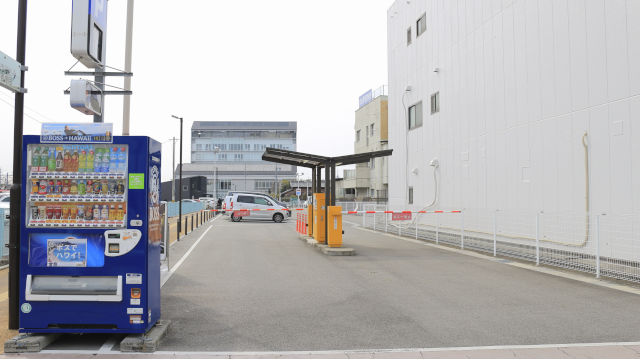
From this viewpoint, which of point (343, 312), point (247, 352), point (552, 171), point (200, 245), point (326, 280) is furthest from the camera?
point (200, 245)

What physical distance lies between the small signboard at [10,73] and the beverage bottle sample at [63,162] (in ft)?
3.00

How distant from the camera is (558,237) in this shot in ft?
38.3

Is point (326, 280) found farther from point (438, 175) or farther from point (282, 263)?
point (438, 175)

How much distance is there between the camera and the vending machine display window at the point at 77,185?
17.3ft

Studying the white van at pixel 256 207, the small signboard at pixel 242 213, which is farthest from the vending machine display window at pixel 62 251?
the white van at pixel 256 207

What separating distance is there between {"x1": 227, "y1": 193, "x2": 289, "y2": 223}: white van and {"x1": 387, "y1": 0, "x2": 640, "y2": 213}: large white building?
35.5 feet

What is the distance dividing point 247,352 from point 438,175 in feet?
51.6

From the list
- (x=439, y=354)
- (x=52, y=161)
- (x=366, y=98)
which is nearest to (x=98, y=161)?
(x=52, y=161)

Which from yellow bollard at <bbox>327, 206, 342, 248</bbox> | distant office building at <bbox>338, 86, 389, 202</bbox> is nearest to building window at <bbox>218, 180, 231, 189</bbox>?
distant office building at <bbox>338, 86, 389, 202</bbox>

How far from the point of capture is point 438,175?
63.9 ft

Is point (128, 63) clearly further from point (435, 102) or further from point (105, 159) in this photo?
point (435, 102)

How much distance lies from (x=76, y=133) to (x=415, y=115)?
1877 centimetres

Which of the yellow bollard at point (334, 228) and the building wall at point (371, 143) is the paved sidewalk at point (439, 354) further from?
the building wall at point (371, 143)

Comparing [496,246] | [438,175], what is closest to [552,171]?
[496,246]
